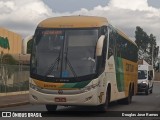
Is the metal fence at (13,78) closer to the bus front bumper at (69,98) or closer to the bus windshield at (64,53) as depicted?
the bus windshield at (64,53)

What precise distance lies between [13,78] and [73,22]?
15992 millimetres

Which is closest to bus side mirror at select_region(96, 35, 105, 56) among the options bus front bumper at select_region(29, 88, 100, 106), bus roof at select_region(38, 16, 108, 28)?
bus roof at select_region(38, 16, 108, 28)

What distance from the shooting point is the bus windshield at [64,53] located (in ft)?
55.4

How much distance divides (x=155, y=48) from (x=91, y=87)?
126846mm

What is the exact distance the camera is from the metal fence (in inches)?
1217

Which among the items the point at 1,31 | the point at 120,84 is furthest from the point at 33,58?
the point at 1,31

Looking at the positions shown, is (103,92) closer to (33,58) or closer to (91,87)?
(91,87)

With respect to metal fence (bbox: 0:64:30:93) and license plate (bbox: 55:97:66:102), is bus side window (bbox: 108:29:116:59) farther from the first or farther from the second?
metal fence (bbox: 0:64:30:93)

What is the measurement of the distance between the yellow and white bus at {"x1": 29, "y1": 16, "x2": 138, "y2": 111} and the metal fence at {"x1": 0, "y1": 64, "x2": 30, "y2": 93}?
13425mm

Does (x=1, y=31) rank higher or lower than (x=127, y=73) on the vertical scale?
higher

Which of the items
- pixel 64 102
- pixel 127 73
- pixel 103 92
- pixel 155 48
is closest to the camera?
pixel 64 102

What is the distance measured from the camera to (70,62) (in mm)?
16922

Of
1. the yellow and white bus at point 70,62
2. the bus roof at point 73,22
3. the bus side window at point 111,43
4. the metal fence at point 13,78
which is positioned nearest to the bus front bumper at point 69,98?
the yellow and white bus at point 70,62

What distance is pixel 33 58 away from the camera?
680 inches
